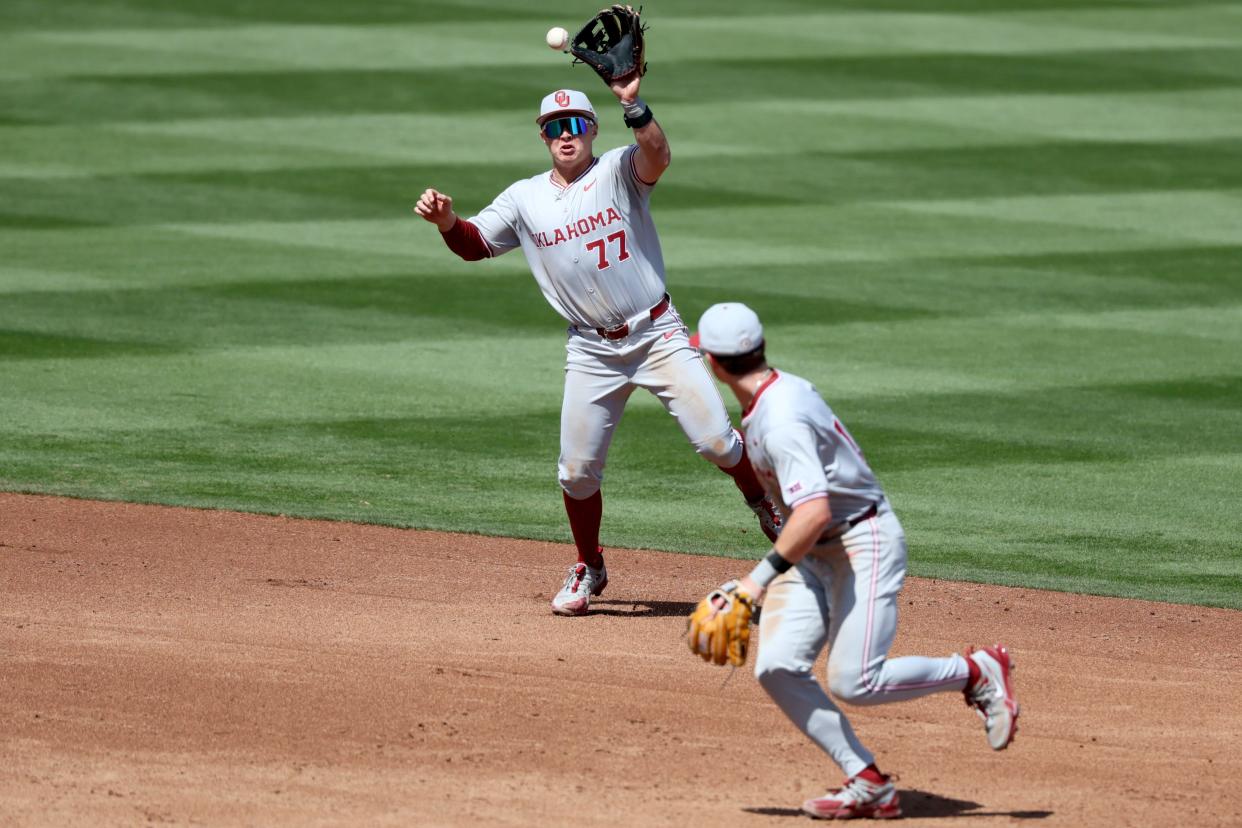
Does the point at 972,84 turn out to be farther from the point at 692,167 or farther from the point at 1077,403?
the point at 1077,403

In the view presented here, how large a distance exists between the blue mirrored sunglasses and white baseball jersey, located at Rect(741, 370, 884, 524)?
2.76 m

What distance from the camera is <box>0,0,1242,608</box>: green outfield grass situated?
36.4ft

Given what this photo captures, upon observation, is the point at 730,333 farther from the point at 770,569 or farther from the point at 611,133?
the point at 611,133

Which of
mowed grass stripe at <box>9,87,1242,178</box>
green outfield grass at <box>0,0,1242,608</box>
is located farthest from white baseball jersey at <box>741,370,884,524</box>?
mowed grass stripe at <box>9,87,1242,178</box>

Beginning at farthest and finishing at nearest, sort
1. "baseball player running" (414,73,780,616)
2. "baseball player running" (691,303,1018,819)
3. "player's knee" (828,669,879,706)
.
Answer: "baseball player running" (414,73,780,616), "player's knee" (828,669,879,706), "baseball player running" (691,303,1018,819)

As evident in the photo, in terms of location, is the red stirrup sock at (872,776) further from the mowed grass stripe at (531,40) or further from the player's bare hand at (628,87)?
the mowed grass stripe at (531,40)

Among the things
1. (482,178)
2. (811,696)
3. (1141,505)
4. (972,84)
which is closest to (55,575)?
(811,696)

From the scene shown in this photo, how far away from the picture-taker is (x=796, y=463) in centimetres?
588

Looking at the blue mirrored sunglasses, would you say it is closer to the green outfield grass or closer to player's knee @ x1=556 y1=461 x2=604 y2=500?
player's knee @ x1=556 y1=461 x2=604 y2=500

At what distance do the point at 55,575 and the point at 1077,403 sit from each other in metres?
6.95

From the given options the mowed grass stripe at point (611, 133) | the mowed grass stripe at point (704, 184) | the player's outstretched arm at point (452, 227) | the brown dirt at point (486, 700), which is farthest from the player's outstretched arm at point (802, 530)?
the mowed grass stripe at point (611, 133)

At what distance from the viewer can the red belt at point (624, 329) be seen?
8.53 m

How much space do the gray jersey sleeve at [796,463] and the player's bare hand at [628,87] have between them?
2.79 meters

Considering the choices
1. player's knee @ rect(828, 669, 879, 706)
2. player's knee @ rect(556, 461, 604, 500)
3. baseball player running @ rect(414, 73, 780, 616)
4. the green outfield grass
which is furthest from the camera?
the green outfield grass
